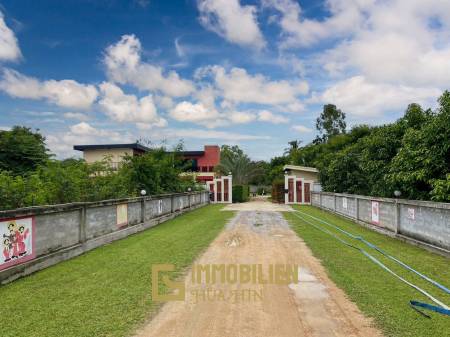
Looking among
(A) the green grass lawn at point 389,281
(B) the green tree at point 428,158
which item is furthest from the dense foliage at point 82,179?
(B) the green tree at point 428,158

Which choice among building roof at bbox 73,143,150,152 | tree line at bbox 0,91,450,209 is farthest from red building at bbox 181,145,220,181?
tree line at bbox 0,91,450,209

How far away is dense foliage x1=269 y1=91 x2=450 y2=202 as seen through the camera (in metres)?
10.8

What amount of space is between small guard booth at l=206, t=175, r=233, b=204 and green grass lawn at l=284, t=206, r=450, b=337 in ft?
85.8

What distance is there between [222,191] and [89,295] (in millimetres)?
31806

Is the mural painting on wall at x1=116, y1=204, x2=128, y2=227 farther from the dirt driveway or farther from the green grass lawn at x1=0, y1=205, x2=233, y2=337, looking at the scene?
the dirt driveway

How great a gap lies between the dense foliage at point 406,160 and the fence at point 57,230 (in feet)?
31.5

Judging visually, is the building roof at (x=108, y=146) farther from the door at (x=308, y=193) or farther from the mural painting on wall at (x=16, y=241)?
the mural painting on wall at (x=16, y=241)

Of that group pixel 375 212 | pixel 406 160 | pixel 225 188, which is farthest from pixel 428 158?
pixel 225 188

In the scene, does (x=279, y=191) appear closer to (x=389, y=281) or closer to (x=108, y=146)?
(x=108, y=146)

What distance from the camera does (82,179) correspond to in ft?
41.3

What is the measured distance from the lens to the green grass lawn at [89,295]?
4.31 meters

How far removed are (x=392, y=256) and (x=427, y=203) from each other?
224 centimetres

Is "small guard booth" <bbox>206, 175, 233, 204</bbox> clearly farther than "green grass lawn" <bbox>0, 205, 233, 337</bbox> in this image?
Yes

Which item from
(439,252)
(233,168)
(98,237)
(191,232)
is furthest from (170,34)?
(233,168)
